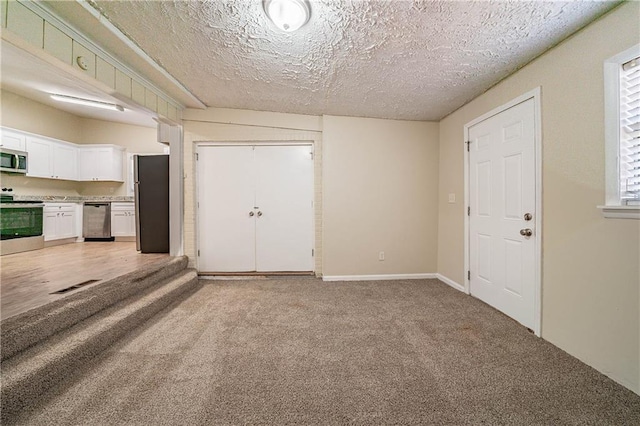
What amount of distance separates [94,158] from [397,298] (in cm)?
724

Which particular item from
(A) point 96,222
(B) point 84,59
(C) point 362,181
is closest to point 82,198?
(A) point 96,222

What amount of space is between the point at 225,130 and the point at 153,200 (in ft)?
5.54

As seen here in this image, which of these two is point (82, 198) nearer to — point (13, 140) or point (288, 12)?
point (13, 140)

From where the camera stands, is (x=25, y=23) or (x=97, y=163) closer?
(x=25, y=23)

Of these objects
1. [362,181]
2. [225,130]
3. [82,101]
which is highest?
[82,101]

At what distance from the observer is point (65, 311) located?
6.07 ft

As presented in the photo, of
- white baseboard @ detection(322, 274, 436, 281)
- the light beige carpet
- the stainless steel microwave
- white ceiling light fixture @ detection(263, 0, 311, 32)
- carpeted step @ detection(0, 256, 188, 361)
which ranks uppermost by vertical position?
white ceiling light fixture @ detection(263, 0, 311, 32)

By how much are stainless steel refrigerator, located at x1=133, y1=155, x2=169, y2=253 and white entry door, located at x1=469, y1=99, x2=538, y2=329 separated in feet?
14.8

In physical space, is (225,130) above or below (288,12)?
below

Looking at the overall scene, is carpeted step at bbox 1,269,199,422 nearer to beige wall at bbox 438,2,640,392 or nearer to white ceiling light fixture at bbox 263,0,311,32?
white ceiling light fixture at bbox 263,0,311,32

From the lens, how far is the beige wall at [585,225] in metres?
1.51

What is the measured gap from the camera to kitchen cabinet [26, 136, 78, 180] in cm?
485

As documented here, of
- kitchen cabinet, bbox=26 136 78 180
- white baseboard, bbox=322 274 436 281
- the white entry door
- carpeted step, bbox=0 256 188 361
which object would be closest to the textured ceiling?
the white entry door

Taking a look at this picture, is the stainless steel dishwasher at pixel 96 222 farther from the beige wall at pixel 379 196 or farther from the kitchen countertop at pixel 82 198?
the beige wall at pixel 379 196
